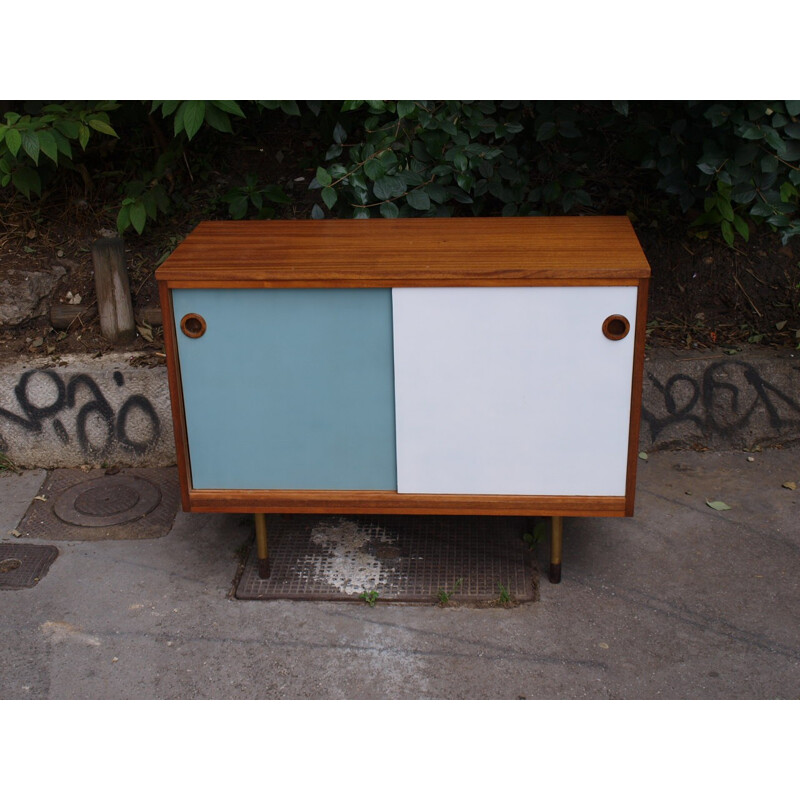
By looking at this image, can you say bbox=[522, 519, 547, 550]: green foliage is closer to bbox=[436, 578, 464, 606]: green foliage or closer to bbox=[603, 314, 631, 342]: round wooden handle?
bbox=[436, 578, 464, 606]: green foliage

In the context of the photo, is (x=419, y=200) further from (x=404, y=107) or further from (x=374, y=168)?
(x=404, y=107)

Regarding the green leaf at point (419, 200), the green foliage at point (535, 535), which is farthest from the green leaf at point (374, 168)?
the green foliage at point (535, 535)

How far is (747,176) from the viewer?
15.5 ft

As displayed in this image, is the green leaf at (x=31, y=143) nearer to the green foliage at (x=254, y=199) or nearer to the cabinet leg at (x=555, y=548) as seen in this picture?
the green foliage at (x=254, y=199)

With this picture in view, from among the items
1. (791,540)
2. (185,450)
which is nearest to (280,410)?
(185,450)

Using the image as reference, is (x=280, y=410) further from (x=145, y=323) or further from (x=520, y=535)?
(x=145, y=323)

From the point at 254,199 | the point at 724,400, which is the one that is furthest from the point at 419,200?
the point at 724,400

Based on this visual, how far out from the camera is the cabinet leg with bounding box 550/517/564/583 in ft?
Answer: 12.7

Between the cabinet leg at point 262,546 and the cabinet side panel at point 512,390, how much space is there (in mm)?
631

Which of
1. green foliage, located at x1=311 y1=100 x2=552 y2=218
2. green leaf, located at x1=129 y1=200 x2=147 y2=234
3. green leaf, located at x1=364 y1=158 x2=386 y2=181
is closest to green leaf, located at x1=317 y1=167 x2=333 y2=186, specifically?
green foliage, located at x1=311 y1=100 x2=552 y2=218

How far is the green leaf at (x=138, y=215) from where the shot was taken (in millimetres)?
5031

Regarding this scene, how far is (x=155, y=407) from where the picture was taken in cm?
486

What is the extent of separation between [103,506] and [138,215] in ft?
4.87

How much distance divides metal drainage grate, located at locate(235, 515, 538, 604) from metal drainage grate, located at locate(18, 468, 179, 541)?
566 mm
